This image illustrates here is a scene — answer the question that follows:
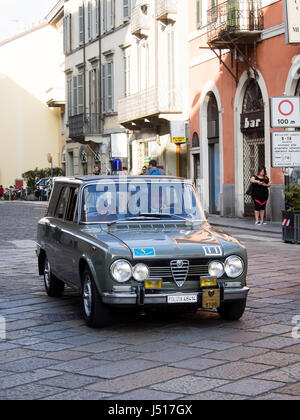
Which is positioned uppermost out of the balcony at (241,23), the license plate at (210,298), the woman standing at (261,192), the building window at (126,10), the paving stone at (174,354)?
the building window at (126,10)

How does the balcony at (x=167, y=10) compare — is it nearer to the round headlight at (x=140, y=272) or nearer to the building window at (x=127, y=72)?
the building window at (x=127, y=72)

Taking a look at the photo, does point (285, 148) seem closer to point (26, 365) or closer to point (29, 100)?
point (26, 365)

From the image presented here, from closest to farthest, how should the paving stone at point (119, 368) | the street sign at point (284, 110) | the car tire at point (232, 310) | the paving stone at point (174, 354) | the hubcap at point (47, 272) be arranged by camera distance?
1. the paving stone at point (119, 368)
2. the paving stone at point (174, 354)
3. the car tire at point (232, 310)
4. the hubcap at point (47, 272)
5. the street sign at point (284, 110)

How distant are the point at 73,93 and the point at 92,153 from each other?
5.01 metres

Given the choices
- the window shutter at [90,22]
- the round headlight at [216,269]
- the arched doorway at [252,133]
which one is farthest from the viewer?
the window shutter at [90,22]

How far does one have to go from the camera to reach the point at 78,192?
9125mm

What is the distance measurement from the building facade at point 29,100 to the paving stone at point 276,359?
5191cm

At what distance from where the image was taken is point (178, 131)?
31.9m

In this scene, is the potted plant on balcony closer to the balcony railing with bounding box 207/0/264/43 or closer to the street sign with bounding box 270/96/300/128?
the street sign with bounding box 270/96/300/128

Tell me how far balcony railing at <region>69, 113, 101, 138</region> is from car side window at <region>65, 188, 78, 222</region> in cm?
3322

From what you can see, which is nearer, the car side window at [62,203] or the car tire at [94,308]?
the car tire at [94,308]

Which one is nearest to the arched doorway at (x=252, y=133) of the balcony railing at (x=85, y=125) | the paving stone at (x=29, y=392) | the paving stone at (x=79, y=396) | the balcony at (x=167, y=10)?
the balcony at (x=167, y=10)

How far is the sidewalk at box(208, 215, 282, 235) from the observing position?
69.6 feet

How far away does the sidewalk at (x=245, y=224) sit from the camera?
21.2 m
